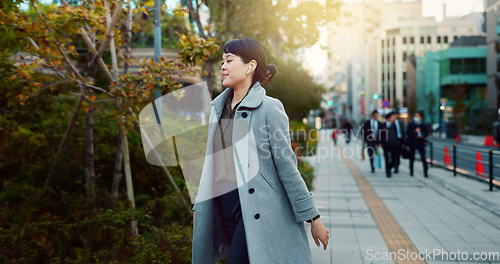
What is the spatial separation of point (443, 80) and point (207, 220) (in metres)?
58.9

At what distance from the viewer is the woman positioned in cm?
218

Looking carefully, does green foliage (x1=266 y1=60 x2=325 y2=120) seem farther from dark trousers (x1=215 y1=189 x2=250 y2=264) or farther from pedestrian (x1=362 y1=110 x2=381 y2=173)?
dark trousers (x1=215 y1=189 x2=250 y2=264)

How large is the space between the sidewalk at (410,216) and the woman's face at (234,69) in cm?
289

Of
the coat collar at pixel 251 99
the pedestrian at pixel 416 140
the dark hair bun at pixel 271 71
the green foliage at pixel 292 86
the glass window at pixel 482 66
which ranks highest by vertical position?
the glass window at pixel 482 66

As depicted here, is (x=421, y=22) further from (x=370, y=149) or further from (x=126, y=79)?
(x=126, y=79)

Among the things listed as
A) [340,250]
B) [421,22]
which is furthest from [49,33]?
[421,22]

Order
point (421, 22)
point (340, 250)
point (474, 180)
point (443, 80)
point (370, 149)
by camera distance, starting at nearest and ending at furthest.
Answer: point (340, 250) < point (474, 180) < point (370, 149) < point (443, 80) < point (421, 22)

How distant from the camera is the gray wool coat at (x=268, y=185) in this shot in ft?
7.11

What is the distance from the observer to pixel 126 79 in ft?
17.4

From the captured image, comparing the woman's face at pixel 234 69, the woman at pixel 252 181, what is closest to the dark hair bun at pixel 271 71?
the woman at pixel 252 181

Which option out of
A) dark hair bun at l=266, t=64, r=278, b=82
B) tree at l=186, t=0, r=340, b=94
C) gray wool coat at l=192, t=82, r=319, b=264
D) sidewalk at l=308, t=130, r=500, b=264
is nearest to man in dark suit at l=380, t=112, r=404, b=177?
sidewalk at l=308, t=130, r=500, b=264

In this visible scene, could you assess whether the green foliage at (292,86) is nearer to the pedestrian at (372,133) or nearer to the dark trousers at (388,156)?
the pedestrian at (372,133)

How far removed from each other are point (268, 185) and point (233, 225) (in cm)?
35

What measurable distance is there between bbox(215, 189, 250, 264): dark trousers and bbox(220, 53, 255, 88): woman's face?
1.90 feet
